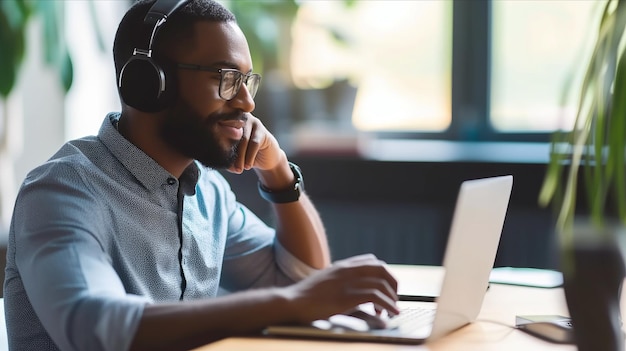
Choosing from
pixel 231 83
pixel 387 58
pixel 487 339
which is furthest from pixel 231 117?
pixel 387 58

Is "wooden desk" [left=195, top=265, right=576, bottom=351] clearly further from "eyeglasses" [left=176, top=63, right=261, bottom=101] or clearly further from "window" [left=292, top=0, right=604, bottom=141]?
"window" [left=292, top=0, right=604, bottom=141]

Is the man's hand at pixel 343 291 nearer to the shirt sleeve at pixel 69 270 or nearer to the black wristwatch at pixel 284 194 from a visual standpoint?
the shirt sleeve at pixel 69 270

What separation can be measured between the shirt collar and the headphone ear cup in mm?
63

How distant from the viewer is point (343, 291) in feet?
3.97

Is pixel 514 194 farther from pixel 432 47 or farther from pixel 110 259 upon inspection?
pixel 110 259

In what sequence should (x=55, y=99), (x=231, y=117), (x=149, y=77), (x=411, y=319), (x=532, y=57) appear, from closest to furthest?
(x=411, y=319) → (x=149, y=77) → (x=231, y=117) → (x=55, y=99) → (x=532, y=57)

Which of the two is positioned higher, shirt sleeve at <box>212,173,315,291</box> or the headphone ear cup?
the headphone ear cup

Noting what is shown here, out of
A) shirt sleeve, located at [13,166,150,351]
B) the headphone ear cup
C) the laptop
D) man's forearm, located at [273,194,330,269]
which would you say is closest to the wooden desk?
the laptop

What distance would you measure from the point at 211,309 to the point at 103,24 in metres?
1.99

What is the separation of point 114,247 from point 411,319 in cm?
47

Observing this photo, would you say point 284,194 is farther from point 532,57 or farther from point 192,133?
point 532,57

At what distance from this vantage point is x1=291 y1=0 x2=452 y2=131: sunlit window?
3275mm

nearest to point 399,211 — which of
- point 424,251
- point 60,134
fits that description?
point 424,251

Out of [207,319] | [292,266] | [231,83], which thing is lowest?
[292,266]
